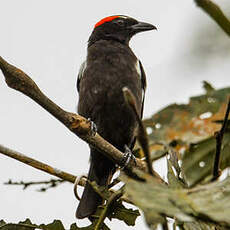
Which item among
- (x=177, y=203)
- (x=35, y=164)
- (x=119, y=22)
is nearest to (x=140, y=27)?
(x=119, y=22)

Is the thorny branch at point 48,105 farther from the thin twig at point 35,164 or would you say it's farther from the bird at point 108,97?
the bird at point 108,97

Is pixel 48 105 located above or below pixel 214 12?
above

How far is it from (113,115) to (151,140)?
0.37 metres

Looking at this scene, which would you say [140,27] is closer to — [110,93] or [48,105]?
[110,93]

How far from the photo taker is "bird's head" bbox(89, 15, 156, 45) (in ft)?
15.4

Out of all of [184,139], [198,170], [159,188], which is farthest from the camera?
[184,139]

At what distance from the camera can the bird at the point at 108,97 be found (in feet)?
12.4

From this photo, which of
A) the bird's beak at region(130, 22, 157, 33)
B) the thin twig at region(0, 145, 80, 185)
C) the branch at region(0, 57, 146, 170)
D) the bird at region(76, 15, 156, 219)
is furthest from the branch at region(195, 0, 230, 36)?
the bird's beak at region(130, 22, 157, 33)

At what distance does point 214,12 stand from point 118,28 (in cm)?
322

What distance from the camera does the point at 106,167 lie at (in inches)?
158

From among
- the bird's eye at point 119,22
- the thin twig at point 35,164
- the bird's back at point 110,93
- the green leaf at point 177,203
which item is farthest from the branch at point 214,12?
the bird's eye at point 119,22

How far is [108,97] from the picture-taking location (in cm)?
378

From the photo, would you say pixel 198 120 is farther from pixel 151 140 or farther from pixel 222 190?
pixel 222 190

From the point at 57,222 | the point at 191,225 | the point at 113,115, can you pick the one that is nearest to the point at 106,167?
the point at 113,115
